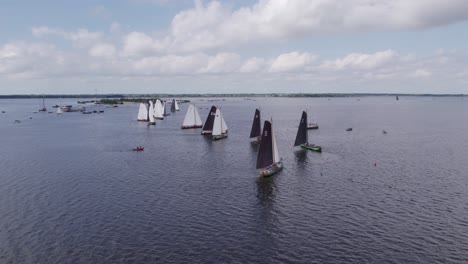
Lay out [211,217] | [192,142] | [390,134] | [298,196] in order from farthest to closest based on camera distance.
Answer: [390,134]
[192,142]
[298,196]
[211,217]

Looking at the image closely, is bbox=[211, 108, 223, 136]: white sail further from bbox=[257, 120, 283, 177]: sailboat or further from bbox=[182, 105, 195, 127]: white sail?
bbox=[257, 120, 283, 177]: sailboat

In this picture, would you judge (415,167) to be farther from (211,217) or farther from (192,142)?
(192,142)

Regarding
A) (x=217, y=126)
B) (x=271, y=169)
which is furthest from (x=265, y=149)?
(x=217, y=126)

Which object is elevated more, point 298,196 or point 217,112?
point 217,112

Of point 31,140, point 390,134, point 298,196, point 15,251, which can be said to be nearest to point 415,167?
point 298,196

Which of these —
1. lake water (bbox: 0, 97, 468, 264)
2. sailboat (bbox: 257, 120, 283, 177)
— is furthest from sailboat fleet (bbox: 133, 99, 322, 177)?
lake water (bbox: 0, 97, 468, 264)

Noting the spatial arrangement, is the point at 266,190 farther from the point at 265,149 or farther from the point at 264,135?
the point at 264,135

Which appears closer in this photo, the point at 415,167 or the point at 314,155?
the point at 415,167

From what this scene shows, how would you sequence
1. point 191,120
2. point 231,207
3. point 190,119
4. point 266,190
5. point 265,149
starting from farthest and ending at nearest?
point 191,120
point 190,119
point 265,149
point 266,190
point 231,207
